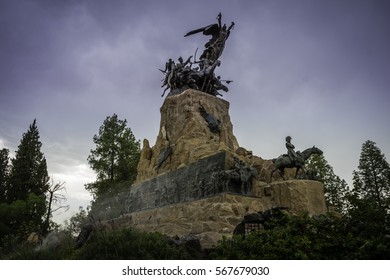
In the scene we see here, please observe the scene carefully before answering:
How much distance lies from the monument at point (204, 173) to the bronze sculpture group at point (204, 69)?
0.18 ft

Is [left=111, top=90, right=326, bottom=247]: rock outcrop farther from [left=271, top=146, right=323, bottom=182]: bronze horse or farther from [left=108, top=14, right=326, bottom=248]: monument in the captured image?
[left=271, top=146, right=323, bottom=182]: bronze horse

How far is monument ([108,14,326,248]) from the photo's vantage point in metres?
13.2

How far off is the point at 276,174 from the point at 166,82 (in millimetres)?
9687

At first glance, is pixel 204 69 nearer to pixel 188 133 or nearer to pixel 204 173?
pixel 188 133

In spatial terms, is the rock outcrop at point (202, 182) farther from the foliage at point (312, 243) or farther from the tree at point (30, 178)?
the tree at point (30, 178)

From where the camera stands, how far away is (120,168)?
32.7 m

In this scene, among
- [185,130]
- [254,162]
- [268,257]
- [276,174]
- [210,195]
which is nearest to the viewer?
[268,257]

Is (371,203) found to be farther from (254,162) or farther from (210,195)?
(254,162)

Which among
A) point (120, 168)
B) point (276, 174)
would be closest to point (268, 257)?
point (276, 174)

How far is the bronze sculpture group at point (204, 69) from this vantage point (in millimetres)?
20516

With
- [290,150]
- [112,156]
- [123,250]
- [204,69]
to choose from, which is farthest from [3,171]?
[123,250]

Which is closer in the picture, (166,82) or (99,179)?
(166,82)
